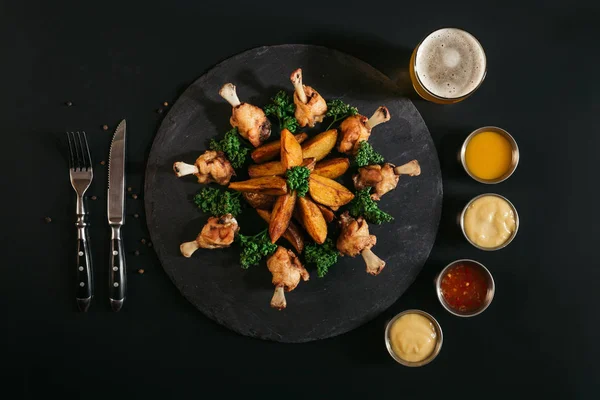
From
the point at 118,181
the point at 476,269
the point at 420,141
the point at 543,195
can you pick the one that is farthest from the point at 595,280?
the point at 118,181

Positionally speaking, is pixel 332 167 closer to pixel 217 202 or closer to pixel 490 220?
pixel 217 202

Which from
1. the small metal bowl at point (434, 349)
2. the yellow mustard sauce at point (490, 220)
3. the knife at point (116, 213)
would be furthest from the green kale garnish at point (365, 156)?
the knife at point (116, 213)

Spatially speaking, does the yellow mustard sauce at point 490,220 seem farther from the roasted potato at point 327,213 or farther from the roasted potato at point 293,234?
the roasted potato at point 293,234

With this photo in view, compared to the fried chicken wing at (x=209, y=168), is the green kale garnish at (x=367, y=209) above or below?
below

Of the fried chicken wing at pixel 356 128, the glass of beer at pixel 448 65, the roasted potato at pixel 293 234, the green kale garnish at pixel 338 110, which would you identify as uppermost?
the glass of beer at pixel 448 65

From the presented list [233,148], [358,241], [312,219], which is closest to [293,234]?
[312,219]
